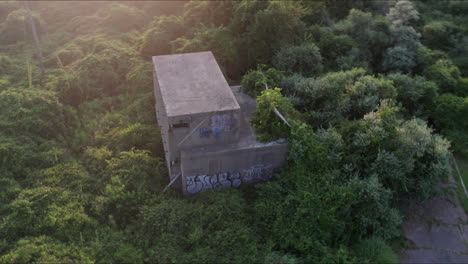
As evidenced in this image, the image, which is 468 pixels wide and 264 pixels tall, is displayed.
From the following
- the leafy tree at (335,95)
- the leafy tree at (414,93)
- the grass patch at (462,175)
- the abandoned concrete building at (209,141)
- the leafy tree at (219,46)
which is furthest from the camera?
the leafy tree at (219,46)

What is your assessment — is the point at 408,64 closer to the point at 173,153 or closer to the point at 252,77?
the point at 252,77

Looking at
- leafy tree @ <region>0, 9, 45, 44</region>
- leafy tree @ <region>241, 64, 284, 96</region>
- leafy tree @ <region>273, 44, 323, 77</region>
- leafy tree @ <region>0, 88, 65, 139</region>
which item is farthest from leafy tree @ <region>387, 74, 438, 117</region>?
leafy tree @ <region>0, 9, 45, 44</region>

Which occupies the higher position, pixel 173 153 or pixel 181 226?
pixel 173 153

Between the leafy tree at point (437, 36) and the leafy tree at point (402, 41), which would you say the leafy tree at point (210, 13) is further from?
the leafy tree at point (437, 36)

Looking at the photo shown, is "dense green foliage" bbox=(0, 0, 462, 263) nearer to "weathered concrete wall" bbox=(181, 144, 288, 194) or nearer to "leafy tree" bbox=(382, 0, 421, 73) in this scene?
"leafy tree" bbox=(382, 0, 421, 73)

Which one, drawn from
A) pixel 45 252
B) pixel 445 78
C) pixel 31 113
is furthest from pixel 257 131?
pixel 445 78

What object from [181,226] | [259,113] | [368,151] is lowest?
[181,226]

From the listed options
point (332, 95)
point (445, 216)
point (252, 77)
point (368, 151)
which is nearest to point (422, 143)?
point (368, 151)

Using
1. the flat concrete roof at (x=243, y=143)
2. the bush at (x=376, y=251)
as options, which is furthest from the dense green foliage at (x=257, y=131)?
Answer: the flat concrete roof at (x=243, y=143)
